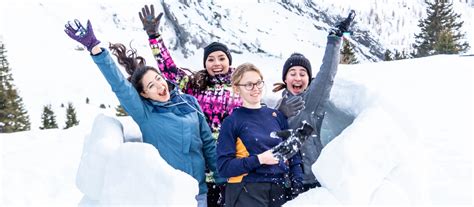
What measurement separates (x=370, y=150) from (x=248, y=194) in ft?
1.79

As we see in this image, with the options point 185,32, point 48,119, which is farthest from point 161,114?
point 185,32

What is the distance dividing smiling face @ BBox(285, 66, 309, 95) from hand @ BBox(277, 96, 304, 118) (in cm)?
22

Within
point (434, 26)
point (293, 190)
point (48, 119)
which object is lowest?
point (48, 119)

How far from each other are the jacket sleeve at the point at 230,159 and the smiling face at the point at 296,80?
503 mm

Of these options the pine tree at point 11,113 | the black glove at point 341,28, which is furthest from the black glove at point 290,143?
the pine tree at point 11,113

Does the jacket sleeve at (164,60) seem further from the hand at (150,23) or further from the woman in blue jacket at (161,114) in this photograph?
the woman in blue jacket at (161,114)

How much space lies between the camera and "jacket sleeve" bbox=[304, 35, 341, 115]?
7.70 feet

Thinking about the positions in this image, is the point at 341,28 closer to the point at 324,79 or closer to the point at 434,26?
the point at 324,79

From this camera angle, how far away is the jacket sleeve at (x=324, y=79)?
2.35 meters

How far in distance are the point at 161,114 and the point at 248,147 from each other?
1.81ft

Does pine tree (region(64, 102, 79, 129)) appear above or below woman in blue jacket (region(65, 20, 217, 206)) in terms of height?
below

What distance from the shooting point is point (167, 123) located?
2.50 m

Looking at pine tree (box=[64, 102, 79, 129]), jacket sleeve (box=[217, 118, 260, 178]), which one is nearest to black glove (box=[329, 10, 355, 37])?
jacket sleeve (box=[217, 118, 260, 178])

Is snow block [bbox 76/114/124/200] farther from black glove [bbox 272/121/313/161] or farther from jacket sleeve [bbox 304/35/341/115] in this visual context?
jacket sleeve [bbox 304/35/341/115]
